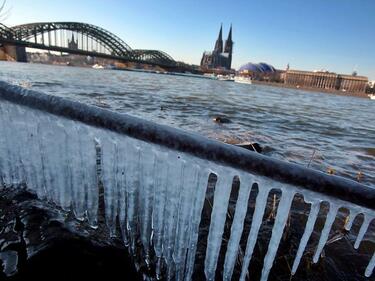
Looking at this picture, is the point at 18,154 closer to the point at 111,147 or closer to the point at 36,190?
the point at 36,190

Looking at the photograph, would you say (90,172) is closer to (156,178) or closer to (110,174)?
(110,174)

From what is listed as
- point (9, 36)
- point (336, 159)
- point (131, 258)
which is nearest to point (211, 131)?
point (336, 159)

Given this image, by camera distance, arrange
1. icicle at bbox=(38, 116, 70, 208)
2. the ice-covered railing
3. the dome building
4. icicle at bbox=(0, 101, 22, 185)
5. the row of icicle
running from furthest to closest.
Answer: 1. the dome building
2. icicle at bbox=(0, 101, 22, 185)
3. icicle at bbox=(38, 116, 70, 208)
4. the row of icicle
5. the ice-covered railing

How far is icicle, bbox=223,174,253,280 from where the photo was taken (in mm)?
2008

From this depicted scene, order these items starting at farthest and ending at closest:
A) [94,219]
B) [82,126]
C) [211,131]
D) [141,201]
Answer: [211,131] → [94,219] → [141,201] → [82,126]

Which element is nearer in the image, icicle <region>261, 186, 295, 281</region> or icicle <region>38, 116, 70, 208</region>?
icicle <region>261, 186, 295, 281</region>

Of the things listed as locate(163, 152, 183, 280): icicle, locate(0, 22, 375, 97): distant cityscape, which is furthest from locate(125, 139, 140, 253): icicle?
locate(0, 22, 375, 97): distant cityscape

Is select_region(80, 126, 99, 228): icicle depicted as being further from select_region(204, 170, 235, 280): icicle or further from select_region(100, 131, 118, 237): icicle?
select_region(204, 170, 235, 280): icicle

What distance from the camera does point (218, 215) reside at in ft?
7.52

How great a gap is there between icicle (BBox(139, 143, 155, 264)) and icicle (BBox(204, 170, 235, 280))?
54 cm

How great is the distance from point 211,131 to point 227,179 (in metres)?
11.2

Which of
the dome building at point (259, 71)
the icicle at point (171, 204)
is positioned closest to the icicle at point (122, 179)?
the icicle at point (171, 204)

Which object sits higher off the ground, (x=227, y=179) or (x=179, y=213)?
(x=227, y=179)

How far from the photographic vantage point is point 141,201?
2.54 m
